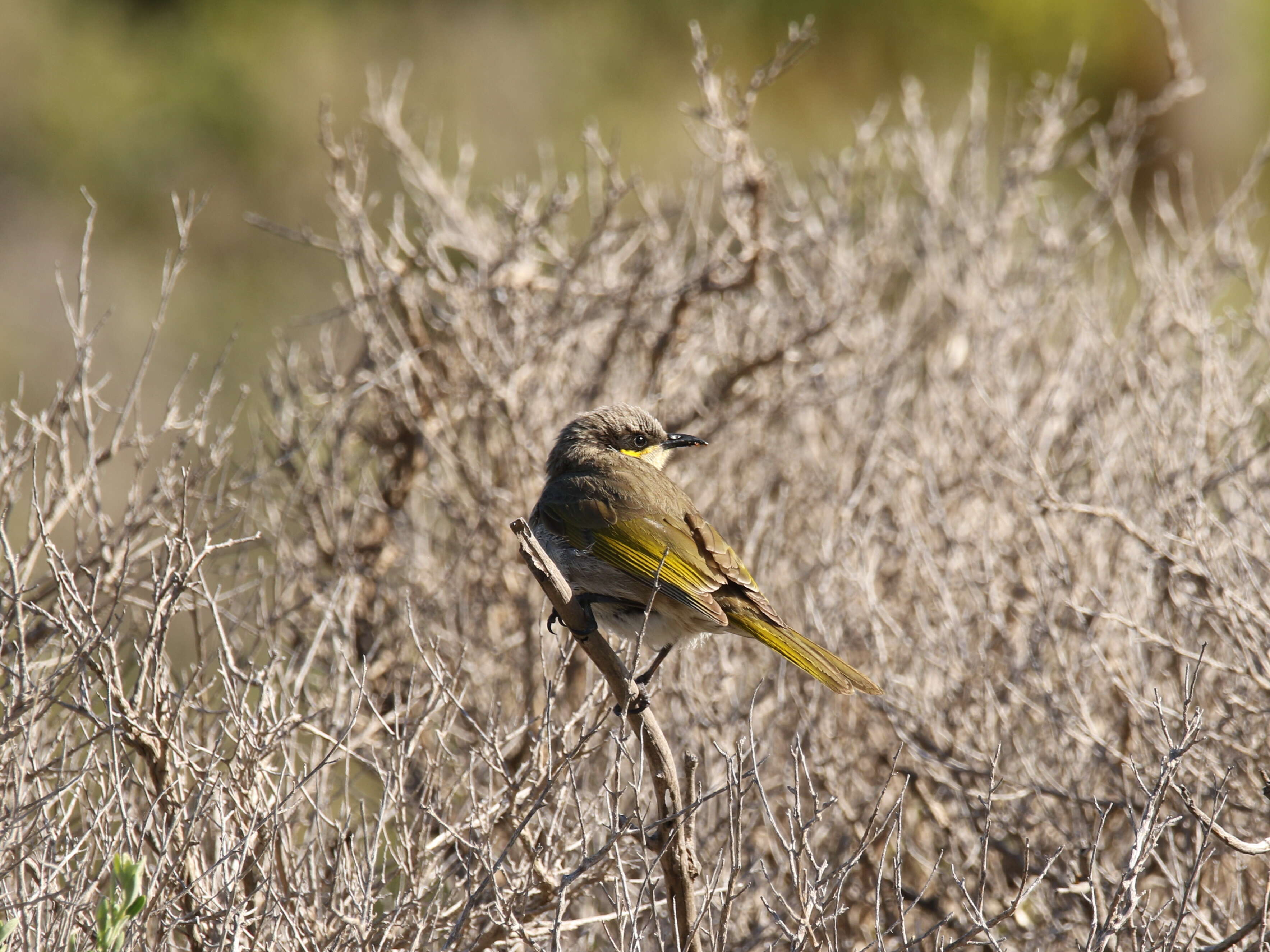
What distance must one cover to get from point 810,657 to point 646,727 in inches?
23.4

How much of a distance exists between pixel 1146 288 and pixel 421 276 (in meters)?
3.67

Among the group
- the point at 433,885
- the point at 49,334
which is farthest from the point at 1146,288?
the point at 49,334

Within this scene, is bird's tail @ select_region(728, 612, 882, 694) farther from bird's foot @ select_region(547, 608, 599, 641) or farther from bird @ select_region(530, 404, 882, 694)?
bird's foot @ select_region(547, 608, 599, 641)

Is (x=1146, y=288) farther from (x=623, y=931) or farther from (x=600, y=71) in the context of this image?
(x=600, y=71)

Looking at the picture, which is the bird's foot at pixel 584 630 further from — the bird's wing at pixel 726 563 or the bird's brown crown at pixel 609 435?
the bird's brown crown at pixel 609 435

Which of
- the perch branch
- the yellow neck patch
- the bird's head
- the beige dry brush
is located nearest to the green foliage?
the beige dry brush

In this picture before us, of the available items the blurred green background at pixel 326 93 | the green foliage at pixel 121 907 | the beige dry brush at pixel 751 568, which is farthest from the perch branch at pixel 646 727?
the blurred green background at pixel 326 93

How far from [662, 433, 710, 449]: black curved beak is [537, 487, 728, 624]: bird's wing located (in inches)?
13.2

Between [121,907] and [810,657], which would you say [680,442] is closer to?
[810,657]

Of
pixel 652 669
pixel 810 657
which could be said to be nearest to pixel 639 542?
pixel 652 669

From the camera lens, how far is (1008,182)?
701cm

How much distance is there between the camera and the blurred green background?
1661cm

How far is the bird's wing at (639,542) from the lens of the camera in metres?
3.86

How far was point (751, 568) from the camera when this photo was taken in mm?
5281
